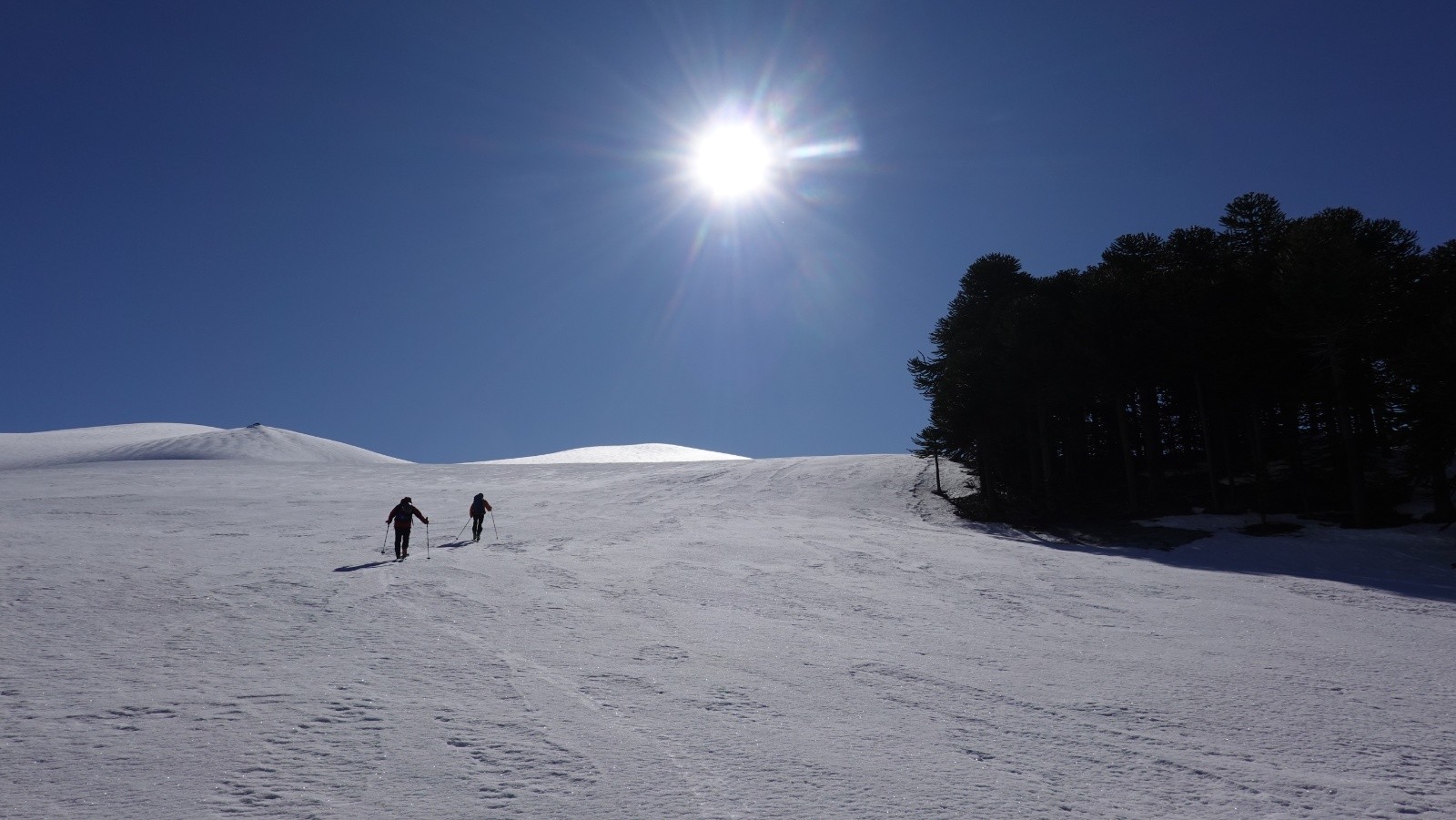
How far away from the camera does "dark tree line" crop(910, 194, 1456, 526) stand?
84.1ft

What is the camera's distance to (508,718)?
595cm

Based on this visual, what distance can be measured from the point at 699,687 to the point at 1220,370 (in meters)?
32.6

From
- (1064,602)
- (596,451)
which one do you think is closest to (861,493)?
(1064,602)

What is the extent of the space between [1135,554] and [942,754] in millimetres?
20774

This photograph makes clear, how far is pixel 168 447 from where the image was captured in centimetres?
7319

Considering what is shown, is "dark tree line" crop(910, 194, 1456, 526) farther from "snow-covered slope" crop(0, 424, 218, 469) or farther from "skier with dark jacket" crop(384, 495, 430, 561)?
"snow-covered slope" crop(0, 424, 218, 469)

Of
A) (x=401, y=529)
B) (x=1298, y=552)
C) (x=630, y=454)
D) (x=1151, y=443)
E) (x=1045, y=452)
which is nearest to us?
(x=401, y=529)

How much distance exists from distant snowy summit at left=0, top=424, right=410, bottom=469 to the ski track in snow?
54580 millimetres

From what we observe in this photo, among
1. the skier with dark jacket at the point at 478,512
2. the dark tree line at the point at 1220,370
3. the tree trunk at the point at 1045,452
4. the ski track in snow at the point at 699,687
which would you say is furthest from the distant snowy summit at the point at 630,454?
the ski track in snow at the point at 699,687

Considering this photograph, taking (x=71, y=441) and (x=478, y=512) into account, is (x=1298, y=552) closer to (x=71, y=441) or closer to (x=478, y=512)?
(x=478, y=512)

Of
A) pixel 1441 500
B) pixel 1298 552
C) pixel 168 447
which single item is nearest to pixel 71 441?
pixel 168 447

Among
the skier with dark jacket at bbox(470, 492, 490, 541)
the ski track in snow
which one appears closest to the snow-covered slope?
the skier with dark jacket at bbox(470, 492, 490, 541)

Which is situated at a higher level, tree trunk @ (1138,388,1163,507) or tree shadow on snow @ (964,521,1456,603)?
tree trunk @ (1138,388,1163,507)

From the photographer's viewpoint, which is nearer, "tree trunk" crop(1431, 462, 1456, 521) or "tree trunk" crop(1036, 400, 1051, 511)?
"tree trunk" crop(1431, 462, 1456, 521)
